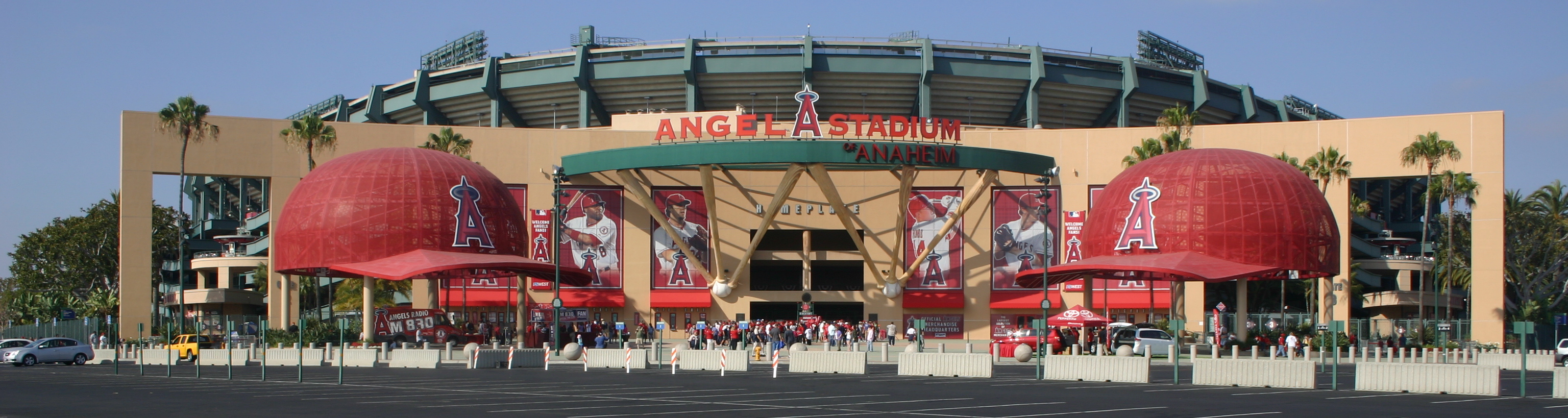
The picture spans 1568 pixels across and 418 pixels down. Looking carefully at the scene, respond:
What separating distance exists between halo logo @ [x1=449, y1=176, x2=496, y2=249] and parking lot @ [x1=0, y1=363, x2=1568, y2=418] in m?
18.2

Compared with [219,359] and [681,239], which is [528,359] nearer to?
[219,359]

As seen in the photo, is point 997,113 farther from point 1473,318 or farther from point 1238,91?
point 1473,318

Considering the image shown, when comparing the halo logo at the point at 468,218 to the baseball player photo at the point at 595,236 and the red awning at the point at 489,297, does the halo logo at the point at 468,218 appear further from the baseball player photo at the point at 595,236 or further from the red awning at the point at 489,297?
the red awning at the point at 489,297

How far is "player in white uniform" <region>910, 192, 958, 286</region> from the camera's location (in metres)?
66.7

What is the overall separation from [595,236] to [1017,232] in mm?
19971

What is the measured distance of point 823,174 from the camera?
6075cm

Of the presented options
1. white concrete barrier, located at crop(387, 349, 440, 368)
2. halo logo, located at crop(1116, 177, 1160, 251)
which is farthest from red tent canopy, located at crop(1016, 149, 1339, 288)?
white concrete barrier, located at crop(387, 349, 440, 368)

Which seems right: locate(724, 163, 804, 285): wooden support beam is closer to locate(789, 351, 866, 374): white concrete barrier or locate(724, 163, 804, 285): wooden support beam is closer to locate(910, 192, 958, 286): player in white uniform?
locate(910, 192, 958, 286): player in white uniform

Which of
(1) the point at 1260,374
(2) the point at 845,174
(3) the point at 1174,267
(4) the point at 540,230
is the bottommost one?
(1) the point at 1260,374

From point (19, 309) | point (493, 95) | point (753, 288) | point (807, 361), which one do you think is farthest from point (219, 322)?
point (807, 361)

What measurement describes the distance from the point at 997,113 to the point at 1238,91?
600 inches

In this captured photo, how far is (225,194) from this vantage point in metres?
106

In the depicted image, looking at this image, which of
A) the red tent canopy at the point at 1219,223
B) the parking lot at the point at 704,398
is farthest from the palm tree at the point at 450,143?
the parking lot at the point at 704,398

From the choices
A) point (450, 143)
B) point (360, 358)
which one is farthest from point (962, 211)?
point (360, 358)
